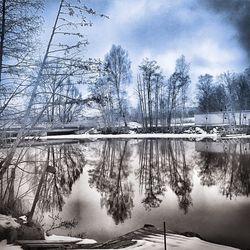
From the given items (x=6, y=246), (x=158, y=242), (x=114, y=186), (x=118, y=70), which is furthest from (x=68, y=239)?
(x=118, y=70)

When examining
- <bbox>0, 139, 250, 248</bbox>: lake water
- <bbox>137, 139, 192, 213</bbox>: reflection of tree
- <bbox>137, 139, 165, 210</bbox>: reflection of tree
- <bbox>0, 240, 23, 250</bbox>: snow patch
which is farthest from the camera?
<bbox>137, 139, 192, 213</bbox>: reflection of tree

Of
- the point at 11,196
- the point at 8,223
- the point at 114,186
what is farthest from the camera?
the point at 114,186

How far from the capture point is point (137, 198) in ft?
28.7

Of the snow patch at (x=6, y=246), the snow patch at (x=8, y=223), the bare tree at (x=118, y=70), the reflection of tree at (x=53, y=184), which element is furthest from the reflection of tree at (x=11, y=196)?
the bare tree at (x=118, y=70)

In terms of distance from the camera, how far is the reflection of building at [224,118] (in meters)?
37.6

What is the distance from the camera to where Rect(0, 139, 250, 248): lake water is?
6656mm

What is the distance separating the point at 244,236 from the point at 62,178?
652 centimetres

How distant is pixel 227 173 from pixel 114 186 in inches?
162

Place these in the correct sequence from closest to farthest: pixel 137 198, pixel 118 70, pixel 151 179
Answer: pixel 137 198, pixel 151 179, pixel 118 70

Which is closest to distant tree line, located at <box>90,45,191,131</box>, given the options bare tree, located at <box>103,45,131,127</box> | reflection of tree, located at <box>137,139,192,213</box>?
bare tree, located at <box>103,45,131,127</box>

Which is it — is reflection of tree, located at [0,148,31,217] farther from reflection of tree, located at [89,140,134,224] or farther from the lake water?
reflection of tree, located at [89,140,134,224]

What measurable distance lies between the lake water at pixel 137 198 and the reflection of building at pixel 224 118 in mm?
25394

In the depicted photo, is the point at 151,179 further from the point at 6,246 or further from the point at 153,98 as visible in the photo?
the point at 153,98

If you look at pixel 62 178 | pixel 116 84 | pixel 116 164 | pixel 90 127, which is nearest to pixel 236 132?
pixel 116 84
